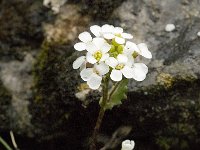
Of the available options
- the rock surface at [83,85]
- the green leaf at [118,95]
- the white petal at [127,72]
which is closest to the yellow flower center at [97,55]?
the white petal at [127,72]

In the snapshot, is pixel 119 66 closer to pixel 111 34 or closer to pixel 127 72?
pixel 127 72

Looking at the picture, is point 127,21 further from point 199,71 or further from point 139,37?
point 199,71

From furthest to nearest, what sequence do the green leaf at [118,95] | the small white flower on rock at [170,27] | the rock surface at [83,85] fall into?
the small white flower on rock at [170,27], the rock surface at [83,85], the green leaf at [118,95]

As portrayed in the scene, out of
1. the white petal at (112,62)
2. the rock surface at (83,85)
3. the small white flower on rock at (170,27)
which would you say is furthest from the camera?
the small white flower on rock at (170,27)

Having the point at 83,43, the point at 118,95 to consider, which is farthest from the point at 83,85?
the point at 83,43

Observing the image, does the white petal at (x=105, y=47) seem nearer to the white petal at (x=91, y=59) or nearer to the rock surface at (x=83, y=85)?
the white petal at (x=91, y=59)

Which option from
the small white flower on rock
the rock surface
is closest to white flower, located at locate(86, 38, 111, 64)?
the rock surface
